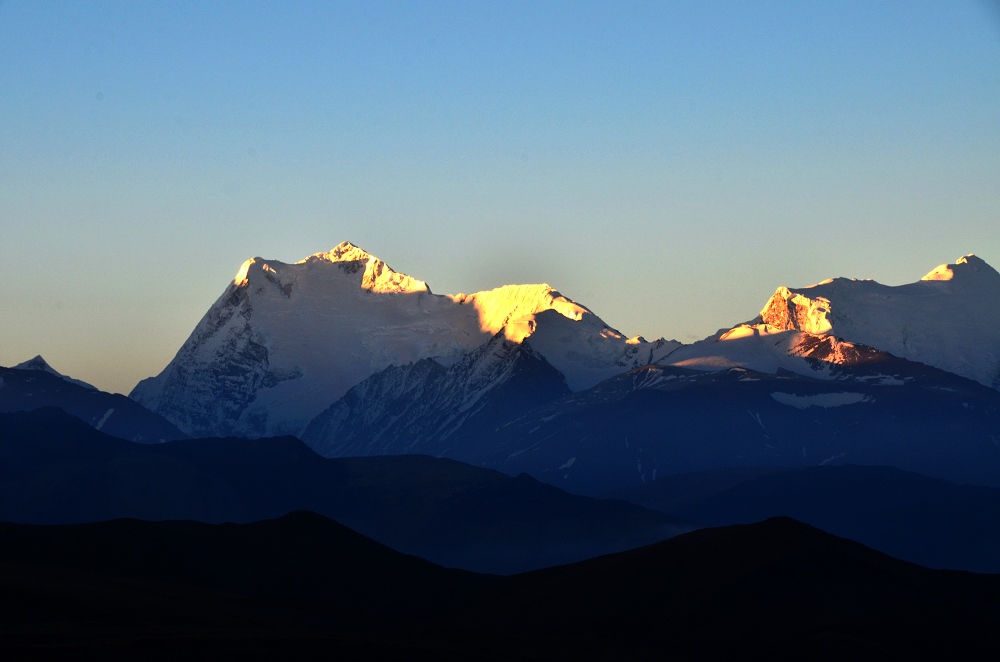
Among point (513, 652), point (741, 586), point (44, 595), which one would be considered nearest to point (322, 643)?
point (513, 652)

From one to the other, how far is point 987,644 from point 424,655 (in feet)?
185

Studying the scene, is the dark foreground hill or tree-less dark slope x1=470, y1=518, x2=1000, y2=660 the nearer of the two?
the dark foreground hill

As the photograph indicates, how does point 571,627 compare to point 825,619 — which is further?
point 571,627

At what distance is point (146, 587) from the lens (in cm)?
19500

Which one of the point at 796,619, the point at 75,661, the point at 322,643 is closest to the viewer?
the point at 75,661

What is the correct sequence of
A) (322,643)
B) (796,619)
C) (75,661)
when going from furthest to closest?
(796,619) → (322,643) → (75,661)

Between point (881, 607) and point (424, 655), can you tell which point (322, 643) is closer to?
point (424, 655)

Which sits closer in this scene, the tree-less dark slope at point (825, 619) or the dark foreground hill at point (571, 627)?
the dark foreground hill at point (571, 627)

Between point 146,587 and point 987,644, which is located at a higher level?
point 146,587

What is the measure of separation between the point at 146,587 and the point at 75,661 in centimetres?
6232

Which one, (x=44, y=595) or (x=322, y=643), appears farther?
(x=44, y=595)

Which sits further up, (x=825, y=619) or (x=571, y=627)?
(x=571, y=627)

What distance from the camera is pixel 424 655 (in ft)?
506

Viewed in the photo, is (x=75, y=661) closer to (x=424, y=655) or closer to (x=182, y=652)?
(x=182, y=652)
